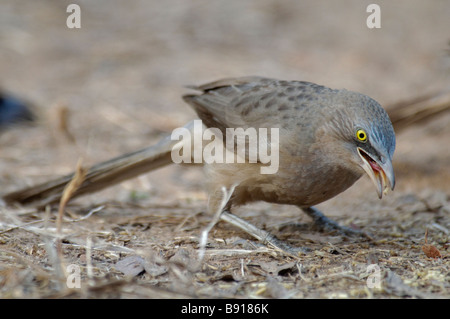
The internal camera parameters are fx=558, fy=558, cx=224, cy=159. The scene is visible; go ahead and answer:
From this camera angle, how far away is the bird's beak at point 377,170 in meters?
4.23

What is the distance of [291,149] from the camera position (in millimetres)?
4730

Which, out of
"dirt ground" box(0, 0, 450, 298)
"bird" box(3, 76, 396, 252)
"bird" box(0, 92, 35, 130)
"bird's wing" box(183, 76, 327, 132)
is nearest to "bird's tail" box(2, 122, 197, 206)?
"bird" box(3, 76, 396, 252)

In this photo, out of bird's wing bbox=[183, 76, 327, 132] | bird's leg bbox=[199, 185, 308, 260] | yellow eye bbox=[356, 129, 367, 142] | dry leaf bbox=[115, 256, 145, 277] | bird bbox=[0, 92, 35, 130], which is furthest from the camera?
bird bbox=[0, 92, 35, 130]

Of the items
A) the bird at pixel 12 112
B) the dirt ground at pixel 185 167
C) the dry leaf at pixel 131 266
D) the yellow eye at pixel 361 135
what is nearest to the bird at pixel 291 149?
the yellow eye at pixel 361 135

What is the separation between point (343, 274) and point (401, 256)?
2.67 ft

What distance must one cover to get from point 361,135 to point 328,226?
1501mm

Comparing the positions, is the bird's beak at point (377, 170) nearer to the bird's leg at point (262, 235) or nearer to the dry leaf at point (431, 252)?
the dry leaf at point (431, 252)

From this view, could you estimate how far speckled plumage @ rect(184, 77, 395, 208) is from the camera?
4.47 m

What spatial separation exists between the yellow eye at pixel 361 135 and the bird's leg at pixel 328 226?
132 centimetres

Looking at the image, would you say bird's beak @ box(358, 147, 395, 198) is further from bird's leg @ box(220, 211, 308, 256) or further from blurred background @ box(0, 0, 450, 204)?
blurred background @ box(0, 0, 450, 204)

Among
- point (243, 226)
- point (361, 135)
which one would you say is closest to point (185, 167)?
point (243, 226)

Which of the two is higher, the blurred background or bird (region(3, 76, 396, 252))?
the blurred background

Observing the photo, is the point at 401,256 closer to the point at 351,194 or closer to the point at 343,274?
the point at 343,274

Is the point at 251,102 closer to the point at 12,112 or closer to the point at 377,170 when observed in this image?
the point at 377,170
